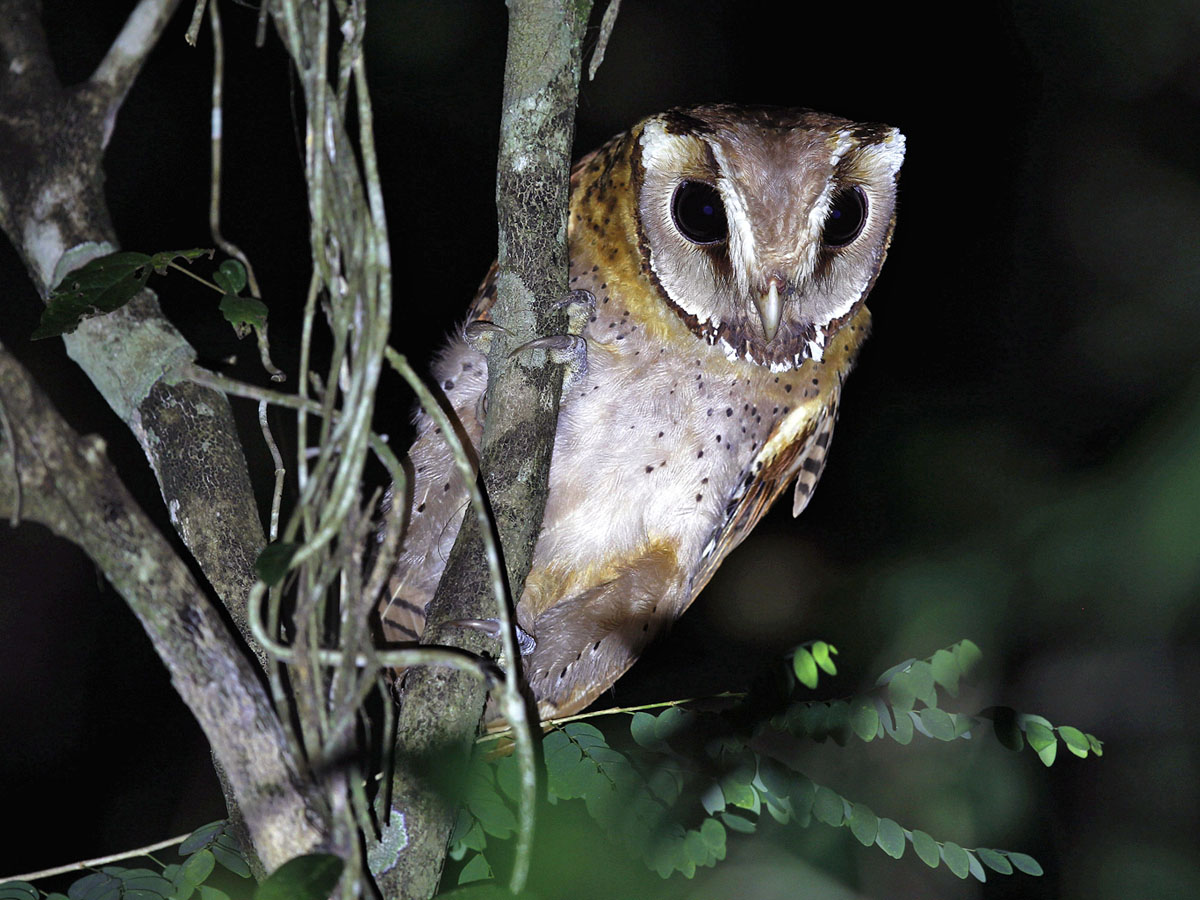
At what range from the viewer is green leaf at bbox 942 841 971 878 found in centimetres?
87

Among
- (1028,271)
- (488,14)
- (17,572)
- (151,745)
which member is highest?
(488,14)

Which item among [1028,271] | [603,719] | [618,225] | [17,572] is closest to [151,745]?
[17,572]

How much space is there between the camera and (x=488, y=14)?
6.08 feet

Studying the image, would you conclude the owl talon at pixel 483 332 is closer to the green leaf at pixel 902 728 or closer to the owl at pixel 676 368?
the owl at pixel 676 368

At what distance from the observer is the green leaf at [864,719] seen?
0.85 meters

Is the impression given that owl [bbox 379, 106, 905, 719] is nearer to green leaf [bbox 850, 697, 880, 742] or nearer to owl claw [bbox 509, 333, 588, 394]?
owl claw [bbox 509, 333, 588, 394]

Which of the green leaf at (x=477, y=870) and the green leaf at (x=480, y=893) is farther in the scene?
the green leaf at (x=477, y=870)

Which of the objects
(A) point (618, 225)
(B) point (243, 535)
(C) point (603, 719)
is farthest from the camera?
(C) point (603, 719)

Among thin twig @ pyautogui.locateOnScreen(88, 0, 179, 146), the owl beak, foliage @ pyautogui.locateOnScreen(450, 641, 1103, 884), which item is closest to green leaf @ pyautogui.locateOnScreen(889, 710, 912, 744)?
foliage @ pyautogui.locateOnScreen(450, 641, 1103, 884)

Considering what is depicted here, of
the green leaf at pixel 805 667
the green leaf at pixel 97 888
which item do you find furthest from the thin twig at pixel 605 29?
the green leaf at pixel 97 888

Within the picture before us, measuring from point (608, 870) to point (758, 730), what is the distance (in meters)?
0.27

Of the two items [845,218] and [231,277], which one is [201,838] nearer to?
[231,277]

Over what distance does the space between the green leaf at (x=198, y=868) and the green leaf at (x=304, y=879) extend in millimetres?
387

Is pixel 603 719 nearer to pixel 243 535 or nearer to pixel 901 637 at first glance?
pixel 901 637
